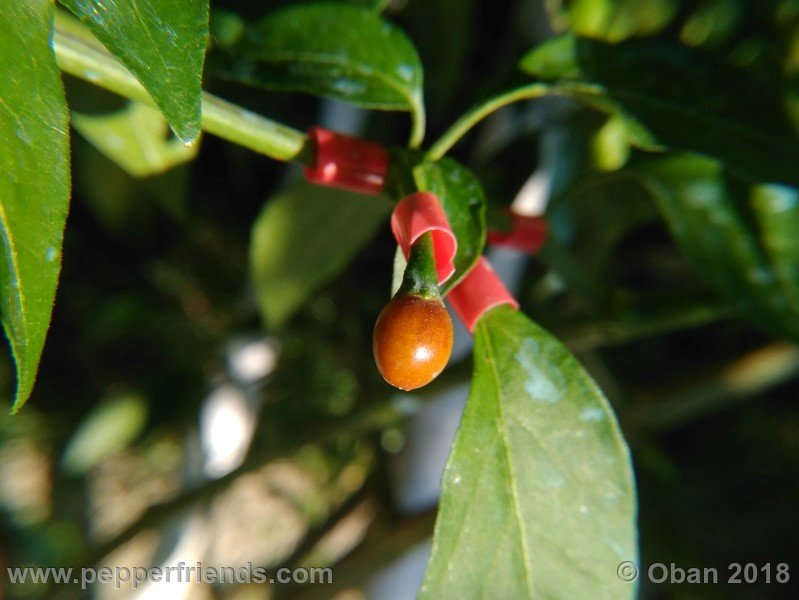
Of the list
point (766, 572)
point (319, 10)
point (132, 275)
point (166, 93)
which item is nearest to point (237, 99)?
point (319, 10)

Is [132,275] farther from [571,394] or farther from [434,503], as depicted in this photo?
[571,394]

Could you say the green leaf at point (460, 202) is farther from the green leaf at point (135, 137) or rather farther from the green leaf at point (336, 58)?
the green leaf at point (135, 137)

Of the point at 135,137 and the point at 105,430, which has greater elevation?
the point at 135,137

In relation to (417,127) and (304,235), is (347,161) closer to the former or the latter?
(417,127)

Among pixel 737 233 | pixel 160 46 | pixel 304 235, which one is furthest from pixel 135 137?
pixel 737 233

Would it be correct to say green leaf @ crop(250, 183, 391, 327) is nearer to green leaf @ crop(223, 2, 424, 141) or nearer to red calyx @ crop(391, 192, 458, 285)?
green leaf @ crop(223, 2, 424, 141)

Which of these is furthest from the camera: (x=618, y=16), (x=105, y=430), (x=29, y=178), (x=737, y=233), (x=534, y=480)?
(x=105, y=430)
